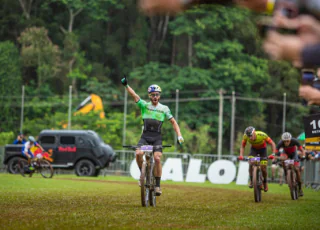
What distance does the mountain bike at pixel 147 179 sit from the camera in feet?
49.1

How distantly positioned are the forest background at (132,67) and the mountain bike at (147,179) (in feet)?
133

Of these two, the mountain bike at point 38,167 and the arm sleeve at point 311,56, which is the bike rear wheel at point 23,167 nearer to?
the mountain bike at point 38,167

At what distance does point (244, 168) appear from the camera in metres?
38.3

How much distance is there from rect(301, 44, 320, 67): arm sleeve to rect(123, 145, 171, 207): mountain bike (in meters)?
9.23

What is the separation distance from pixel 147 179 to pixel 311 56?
31.5 feet

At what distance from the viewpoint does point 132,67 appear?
223ft

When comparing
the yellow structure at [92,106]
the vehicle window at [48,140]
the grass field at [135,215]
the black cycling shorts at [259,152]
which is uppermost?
the yellow structure at [92,106]

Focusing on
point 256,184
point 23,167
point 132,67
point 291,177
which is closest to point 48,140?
point 23,167

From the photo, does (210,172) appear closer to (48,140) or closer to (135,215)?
(48,140)

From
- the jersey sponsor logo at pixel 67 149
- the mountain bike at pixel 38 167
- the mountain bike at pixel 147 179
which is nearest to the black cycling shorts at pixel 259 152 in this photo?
the mountain bike at pixel 147 179

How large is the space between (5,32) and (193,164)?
33.1 metres

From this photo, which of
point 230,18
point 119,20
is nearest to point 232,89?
point 230,18

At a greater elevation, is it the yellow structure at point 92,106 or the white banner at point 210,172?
the yellow structure at point 92,106

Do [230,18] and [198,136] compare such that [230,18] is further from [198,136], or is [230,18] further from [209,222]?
[209,222]
